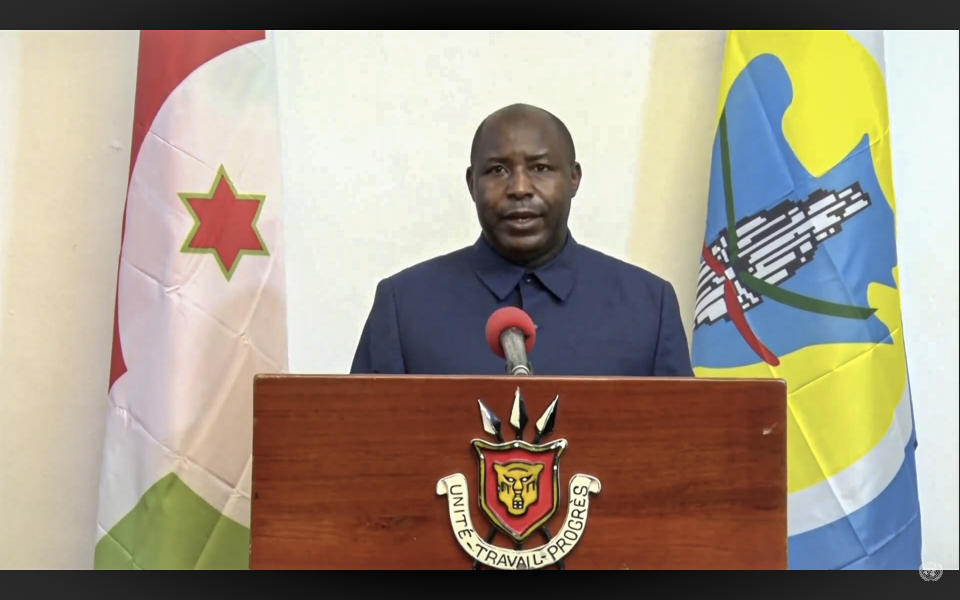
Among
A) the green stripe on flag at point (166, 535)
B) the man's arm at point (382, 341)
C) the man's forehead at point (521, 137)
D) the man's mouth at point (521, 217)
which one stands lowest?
the green stripe on flag at point (166, 535)

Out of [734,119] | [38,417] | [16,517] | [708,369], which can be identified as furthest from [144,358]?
[734,119]

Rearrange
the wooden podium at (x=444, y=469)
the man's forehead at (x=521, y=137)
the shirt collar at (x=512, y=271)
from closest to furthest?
the wooden podium at (x=444, y=469)
the man's forehead at (x=521, y=137)
the shirt collar at (x=512, y=271)

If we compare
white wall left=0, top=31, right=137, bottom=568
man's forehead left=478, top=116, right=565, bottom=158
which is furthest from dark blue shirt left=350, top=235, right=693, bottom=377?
white wall left=0, top=31, right=137, bottom=568

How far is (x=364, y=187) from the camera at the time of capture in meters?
3.14

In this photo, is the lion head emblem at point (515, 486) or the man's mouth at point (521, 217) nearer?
the lion head emblem at point (515, 486)

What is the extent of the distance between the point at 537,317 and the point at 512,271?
0.12 meters

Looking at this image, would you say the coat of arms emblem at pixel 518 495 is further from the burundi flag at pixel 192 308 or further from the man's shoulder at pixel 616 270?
the burundi flag at pixel 192 308

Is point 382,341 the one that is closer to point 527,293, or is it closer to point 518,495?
point 527,293

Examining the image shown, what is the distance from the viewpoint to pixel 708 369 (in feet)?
9.50

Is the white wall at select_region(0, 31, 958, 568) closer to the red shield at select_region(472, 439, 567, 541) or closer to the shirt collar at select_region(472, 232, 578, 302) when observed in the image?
the shirt collar at select_region(472, 232, 578, 302)

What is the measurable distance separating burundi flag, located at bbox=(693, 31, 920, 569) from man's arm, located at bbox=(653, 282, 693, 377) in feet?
2.03

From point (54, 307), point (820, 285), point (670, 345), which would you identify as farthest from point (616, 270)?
point (54, 307)

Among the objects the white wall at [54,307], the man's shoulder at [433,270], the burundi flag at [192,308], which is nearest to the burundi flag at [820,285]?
the man's shoulder at [433,270]

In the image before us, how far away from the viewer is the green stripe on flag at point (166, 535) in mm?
2746
